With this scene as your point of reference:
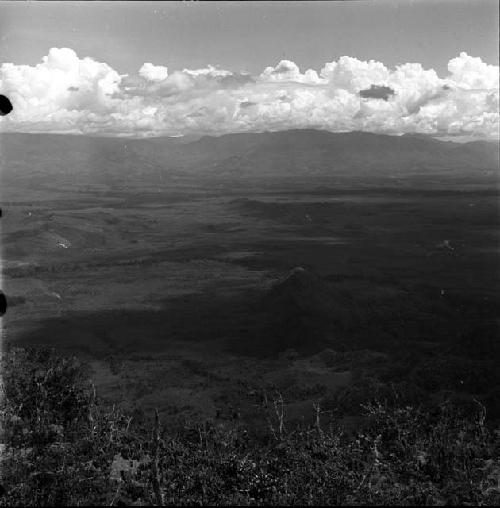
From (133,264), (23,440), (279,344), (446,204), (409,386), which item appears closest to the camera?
(23,440)

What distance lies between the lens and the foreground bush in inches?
502

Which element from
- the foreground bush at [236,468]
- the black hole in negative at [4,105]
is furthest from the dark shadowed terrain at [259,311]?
the black hole in negative at [4,105]

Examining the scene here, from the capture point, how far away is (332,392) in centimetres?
3181

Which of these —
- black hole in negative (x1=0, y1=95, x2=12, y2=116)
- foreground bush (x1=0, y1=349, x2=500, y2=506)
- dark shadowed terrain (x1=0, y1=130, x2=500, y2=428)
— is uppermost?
black hole in negative (x1=0, y1=95, x2=12, y2=116)

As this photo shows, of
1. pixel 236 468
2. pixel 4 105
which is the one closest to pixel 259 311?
pixel 236 468

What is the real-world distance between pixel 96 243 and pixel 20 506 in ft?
326

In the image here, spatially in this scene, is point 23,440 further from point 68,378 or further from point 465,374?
point 465,374

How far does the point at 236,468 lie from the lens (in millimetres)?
14711

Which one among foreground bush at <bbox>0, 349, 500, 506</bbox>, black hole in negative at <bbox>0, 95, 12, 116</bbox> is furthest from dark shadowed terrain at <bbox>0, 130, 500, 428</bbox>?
black hole in negative at <bbox>0, 95, 12, 116</bbox>

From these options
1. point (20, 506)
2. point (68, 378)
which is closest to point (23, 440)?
point (20, 506)

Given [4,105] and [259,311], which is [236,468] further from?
[259,311]

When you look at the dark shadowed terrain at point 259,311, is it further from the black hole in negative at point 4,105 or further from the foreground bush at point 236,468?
the black hole in negative at point 4,105

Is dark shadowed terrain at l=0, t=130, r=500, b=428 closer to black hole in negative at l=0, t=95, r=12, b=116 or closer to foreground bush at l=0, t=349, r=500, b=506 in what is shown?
foreground bush at l=0, t=349, r=500, b=506

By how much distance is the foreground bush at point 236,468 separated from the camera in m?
12.8
